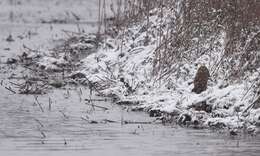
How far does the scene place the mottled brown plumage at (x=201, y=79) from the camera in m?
10.9

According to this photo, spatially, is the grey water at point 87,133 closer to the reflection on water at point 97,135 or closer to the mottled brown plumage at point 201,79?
the reflection on water at point 97,135

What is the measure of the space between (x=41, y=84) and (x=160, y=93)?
2827 mm

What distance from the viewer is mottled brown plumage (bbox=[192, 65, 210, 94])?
10.9 m

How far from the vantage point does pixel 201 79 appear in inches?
433

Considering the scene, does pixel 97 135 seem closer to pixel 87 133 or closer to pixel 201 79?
pixel 87 133

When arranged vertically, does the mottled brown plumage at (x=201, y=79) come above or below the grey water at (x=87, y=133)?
above

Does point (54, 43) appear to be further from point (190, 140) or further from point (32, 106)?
point (190, 140)

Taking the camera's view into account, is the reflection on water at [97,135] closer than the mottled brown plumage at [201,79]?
Yes

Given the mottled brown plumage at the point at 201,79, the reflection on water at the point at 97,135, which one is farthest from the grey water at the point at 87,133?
the mottled brown plumage at the point at 201,79

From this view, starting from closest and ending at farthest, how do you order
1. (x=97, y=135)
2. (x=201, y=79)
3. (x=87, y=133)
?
(x=97, y=135) → (x=87, y=133) → (x=201, y=79)

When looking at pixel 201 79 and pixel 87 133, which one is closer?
pixel 87 133

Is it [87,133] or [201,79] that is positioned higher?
[201,79]

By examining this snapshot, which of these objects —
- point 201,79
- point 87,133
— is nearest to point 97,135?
point 87,133

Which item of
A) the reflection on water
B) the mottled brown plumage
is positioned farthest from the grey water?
the mottled brown plumage
